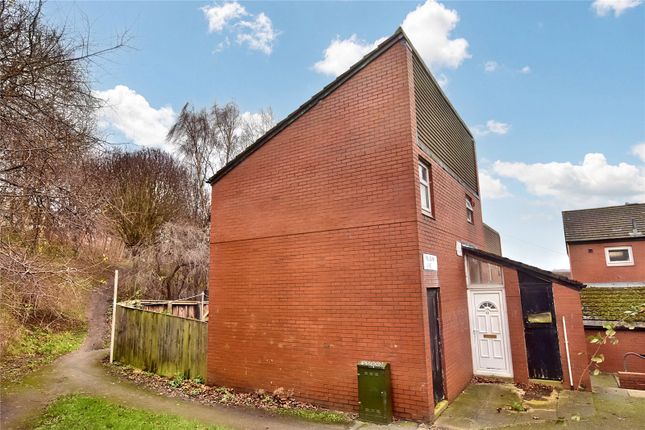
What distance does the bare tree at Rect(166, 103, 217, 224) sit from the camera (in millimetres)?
24922

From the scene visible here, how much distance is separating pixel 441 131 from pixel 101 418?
10.2m

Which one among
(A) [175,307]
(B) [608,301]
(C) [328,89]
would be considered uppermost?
(C) [328,89]

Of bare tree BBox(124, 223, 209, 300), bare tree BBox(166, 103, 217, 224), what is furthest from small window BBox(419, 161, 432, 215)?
bare tree BBox(166, 103, 217, 224)

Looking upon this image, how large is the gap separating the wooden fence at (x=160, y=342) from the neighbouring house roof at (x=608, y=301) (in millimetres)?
12992

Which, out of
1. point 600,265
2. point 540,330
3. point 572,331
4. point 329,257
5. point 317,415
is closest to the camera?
point 317,415

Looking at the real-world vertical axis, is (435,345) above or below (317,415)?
above

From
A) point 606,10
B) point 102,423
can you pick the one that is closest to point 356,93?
point 606,10

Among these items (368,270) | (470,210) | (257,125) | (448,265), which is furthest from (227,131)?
(368,270)

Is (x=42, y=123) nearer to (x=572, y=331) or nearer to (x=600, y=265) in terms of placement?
(x=572, y=331)

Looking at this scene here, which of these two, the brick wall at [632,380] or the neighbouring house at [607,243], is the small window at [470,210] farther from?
the neighbouring house at [607,243]

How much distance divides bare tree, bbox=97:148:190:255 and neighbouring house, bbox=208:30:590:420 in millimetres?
12338

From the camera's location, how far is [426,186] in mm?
8984

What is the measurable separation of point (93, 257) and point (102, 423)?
303 cm

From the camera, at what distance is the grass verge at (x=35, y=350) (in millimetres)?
10125
